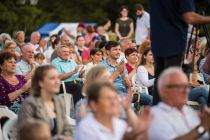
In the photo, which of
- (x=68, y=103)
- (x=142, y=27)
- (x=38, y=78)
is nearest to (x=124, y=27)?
(x=142, y=27)

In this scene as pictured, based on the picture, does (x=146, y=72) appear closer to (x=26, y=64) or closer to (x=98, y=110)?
(x=26, y=64)

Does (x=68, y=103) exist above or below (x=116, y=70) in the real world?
below

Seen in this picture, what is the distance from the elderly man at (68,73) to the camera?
1218 cm

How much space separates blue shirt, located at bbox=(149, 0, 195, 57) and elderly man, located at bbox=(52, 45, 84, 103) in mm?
3805

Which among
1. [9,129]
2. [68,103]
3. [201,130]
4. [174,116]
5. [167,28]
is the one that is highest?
[167,28]

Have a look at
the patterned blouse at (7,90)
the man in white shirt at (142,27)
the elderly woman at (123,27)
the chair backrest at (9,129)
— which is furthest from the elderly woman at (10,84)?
the elderly woman at (123,27)

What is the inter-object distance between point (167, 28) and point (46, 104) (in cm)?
155

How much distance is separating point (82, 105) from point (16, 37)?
36.6 ft

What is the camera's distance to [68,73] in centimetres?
1203

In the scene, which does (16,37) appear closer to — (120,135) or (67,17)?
(120,135)

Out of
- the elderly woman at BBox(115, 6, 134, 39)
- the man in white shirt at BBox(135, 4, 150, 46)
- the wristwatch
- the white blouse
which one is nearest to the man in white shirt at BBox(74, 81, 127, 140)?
the wristwatch

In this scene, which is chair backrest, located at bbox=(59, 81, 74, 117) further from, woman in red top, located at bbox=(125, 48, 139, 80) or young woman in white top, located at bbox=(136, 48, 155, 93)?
woman in red top, located at bbox=(125, 48, 139, 80)

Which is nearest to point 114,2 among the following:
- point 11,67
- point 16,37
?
point 16,37

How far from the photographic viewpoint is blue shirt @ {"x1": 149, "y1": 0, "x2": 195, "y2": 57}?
8.23 metres
